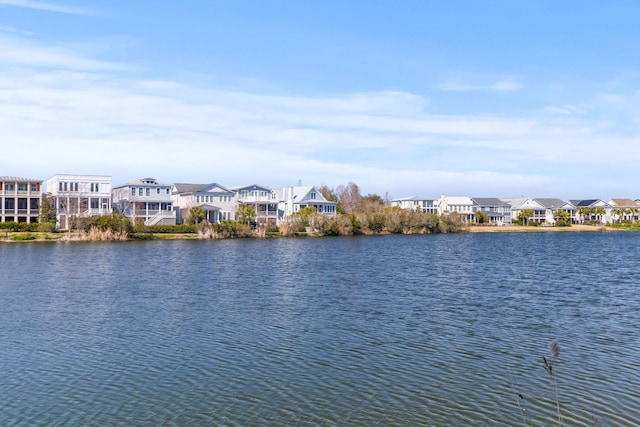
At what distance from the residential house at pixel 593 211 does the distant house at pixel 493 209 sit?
17853 mm

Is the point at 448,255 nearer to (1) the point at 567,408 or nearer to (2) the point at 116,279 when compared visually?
(2) the point at 116,279

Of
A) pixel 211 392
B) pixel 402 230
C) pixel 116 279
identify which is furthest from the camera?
pixel 402 230

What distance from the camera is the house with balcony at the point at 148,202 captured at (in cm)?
8744

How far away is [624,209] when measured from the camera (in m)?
156

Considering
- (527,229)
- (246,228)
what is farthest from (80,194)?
(527,229)

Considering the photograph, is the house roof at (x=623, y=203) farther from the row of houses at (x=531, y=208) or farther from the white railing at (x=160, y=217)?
the white railing at (x=160, y=217)

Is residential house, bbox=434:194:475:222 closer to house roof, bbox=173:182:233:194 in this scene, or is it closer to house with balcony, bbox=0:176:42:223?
house roof, bbox=173:182:233:194

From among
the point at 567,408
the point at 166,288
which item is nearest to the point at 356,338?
the point at 567,408

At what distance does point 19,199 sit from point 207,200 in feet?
86.1

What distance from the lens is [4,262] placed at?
146 feet

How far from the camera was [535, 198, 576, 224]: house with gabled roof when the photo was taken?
148125 mm

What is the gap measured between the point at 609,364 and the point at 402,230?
8340cm

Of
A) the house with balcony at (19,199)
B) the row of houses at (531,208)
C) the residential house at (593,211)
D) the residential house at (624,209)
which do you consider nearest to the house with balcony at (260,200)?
the house with balcony at (19,199)

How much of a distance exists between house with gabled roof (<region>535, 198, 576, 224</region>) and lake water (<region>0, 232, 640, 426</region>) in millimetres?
119602
